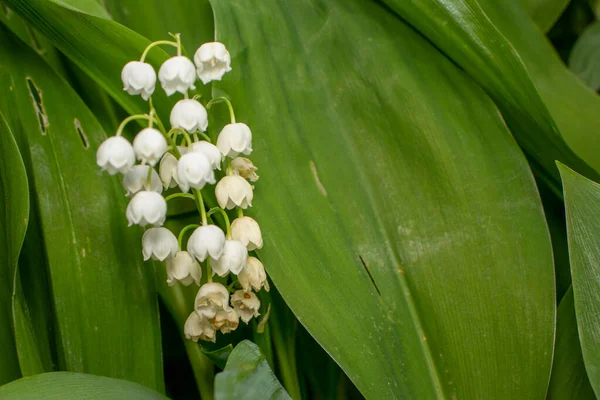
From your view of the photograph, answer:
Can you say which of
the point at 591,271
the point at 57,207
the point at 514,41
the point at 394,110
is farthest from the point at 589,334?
the point at 57,207

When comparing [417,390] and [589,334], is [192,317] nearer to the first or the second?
[417,390]

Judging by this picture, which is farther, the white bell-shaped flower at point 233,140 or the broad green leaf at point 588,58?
the broad green leaf at point 588,58

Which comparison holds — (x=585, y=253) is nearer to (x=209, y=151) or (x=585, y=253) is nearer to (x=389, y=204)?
(x=389, y=204)

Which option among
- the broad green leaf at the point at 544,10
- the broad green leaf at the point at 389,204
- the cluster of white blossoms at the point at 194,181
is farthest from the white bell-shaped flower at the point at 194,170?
the broad green leaf at the point at 544,10

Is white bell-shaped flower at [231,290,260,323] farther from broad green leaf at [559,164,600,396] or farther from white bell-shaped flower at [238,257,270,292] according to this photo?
broad green leaf at [559,164,600,396]

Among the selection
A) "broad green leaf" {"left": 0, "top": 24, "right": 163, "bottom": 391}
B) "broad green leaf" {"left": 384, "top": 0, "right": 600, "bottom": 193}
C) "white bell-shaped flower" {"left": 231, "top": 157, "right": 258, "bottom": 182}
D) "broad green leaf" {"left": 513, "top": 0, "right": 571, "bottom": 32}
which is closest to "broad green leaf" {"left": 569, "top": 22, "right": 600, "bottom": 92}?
"broad green leaf" {"left": 513, "top": 0, "right": 571, "bottom": 32}

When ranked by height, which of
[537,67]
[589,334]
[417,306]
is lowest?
[417,306]

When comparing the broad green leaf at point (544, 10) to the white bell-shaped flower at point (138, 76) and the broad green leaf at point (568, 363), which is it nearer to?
the broad green leaf at point (568, 363)

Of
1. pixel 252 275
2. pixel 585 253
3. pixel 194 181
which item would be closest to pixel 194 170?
pixel 194 181
